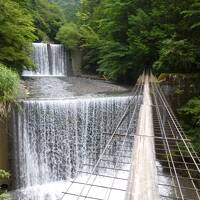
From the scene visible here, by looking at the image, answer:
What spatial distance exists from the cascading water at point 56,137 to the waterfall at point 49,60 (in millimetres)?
7815

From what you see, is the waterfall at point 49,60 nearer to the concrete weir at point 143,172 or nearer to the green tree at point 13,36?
the green tree at point 13,36

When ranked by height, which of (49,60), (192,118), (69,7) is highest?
(69,7)

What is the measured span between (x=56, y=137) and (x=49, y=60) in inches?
366

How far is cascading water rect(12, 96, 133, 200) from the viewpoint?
8.37 meters

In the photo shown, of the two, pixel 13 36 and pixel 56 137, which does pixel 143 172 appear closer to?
pixel 56 137

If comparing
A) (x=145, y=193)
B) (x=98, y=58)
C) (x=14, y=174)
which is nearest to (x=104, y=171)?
(x=14, y=174)

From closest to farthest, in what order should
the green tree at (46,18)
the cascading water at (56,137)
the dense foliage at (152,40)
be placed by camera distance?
the cascading water at (56,137) → the dense foliage at (152,40) → the green tree at (46,18)

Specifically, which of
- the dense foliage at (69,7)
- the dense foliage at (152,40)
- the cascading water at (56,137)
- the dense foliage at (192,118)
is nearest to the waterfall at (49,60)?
the dense foliage at (152,40)

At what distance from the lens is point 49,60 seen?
1761 centimetres

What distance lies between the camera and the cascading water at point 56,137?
8.37 metres

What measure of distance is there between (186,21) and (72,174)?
6.56m

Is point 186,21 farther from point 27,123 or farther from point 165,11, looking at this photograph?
point 27,123

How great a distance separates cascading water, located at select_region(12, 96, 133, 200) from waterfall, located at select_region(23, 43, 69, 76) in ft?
25.6

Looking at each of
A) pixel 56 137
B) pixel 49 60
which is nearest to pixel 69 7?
pixel 49 60
